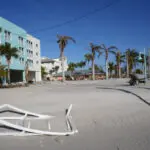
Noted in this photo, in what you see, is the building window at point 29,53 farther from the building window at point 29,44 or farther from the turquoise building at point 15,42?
the turquoise building at point 15,42

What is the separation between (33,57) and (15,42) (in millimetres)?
14668

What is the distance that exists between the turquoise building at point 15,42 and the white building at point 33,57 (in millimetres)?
4474

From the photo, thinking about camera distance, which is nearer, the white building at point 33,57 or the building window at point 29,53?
the building window at point 29,53

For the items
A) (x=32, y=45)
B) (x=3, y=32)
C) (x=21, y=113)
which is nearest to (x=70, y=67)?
(x=32, y=45)

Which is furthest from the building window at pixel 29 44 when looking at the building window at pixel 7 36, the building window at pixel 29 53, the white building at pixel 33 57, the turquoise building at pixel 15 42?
the building window at pixel 7 36

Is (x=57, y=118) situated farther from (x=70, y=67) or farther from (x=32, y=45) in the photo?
(x=70, y=67)

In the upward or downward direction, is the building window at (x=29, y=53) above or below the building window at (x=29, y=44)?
below

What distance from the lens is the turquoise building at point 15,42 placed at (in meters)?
47.4

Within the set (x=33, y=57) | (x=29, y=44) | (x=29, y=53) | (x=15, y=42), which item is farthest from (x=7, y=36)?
(x=33, y=57)

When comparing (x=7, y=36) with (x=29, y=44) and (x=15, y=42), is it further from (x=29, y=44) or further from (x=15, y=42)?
(x=29, y=44)

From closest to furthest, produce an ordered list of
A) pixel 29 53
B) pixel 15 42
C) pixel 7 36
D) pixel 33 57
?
pixel 7 36, pixel 15 42, pixel 29 53, pixel 33 57

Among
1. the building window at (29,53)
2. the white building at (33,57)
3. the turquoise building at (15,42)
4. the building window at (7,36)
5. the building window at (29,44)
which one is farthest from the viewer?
the white building at (33,57)

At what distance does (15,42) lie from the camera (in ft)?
176

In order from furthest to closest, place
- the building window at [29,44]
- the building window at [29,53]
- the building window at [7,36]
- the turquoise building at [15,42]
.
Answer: the building window at [29,53], the building window at [29,44], the building window at [7,36], the turquoise building at [15,42]
